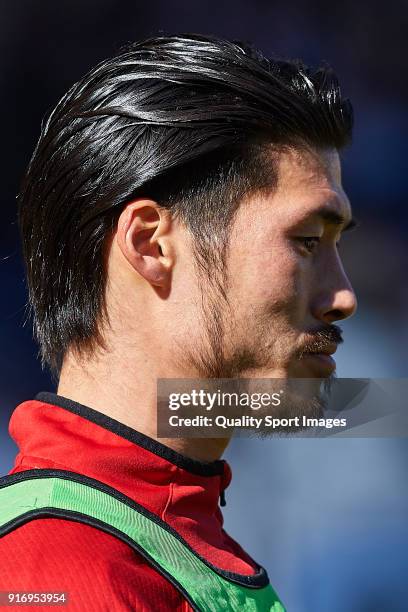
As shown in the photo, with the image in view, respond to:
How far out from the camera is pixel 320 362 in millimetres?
1097

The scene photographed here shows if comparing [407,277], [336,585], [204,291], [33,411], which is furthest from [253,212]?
[407,277]

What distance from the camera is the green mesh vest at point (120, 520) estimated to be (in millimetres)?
843

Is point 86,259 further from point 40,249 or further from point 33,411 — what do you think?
point 33,411

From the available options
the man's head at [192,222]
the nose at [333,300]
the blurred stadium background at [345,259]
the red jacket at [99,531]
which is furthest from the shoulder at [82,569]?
the blurred stadium background at [345,259]

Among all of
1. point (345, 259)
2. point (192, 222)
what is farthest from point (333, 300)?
point (345, 259)

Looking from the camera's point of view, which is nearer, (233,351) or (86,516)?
(86,516)

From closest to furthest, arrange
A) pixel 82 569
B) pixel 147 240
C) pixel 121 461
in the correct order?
pixel 82 569 → pixel 121 461 → pixel 147 240

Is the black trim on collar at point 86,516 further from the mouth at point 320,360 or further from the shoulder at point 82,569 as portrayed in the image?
the mouth at point 320,360

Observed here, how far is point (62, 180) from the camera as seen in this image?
111cm

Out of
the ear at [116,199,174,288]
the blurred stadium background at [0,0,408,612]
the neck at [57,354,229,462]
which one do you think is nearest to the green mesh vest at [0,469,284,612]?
the neck at [57,354,229,462]

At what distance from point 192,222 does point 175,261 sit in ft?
0.17

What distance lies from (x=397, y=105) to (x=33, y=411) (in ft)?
8.52

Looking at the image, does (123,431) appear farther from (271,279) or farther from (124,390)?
(271,279)

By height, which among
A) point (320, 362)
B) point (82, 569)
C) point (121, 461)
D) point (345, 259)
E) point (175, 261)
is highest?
point (345, 259)
